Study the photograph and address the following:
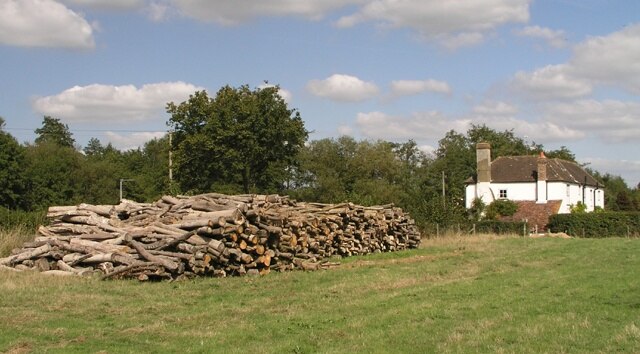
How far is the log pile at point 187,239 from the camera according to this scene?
17.4m

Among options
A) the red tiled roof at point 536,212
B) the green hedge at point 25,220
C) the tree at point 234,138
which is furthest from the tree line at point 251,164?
the green hedge at point 25,220

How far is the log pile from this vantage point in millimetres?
17422

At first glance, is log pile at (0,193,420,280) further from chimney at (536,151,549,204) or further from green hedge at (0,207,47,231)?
chimney at (536,151,549,204)

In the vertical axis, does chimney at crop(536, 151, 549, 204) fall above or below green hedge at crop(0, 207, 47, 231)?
above

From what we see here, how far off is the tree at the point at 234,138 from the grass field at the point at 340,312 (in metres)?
30.0

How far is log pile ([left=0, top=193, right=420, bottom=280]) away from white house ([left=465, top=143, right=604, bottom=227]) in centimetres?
4089

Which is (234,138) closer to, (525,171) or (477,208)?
(477,208)

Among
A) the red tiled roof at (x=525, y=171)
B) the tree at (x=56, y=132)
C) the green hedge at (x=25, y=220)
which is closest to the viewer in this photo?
the green hedge at (x=25, y=220)

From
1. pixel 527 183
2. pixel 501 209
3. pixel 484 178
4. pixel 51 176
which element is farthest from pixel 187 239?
pixel 51 176

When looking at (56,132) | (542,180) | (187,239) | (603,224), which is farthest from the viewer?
(56,132)

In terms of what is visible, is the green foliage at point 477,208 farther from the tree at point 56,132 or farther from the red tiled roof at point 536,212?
the tree at point 56,132

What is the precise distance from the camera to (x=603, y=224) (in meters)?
50.2

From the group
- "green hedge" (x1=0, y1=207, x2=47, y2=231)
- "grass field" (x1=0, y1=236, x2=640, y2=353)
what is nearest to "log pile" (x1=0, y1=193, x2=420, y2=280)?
"grass field" (x1=0, y1=236, x2=640, y2=353)

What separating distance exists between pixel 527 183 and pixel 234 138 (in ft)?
96.1
